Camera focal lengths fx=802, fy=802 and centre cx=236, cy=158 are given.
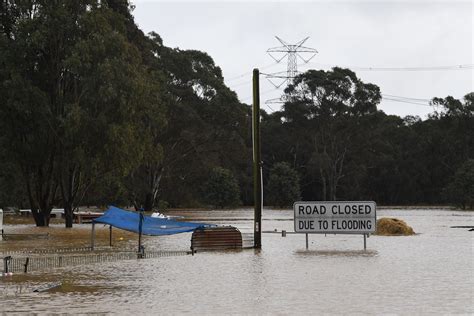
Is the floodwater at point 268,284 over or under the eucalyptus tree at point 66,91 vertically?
under

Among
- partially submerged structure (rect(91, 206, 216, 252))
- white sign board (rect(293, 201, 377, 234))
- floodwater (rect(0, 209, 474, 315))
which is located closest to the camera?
floodwater (rect(0, 209, 474, 315))

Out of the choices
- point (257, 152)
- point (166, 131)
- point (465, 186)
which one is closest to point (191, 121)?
point (166, 131)

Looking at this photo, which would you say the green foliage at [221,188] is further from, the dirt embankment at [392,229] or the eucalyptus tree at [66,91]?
the dirt embankment at [392,229]

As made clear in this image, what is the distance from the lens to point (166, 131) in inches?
3565

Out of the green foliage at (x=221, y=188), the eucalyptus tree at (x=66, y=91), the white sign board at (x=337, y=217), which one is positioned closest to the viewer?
the white sign board at (x=337, y=217)

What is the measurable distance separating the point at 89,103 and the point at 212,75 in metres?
47.7

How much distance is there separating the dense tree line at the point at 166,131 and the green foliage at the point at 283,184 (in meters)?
0.20

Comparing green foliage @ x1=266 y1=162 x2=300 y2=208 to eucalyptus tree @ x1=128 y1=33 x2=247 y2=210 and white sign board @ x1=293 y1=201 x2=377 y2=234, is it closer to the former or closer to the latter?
eucalyptus tree @ x1=128 y1=33 x2=247 y2=210

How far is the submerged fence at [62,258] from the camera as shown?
854 inches

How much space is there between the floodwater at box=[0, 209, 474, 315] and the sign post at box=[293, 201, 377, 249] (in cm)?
103

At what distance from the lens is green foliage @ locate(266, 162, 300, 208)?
115 metres

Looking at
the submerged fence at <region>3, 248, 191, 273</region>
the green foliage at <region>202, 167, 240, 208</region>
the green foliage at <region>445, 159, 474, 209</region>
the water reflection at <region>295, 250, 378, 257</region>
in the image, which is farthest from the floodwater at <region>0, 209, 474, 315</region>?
the green foliage at <region>202, 167, 240, 208</region>

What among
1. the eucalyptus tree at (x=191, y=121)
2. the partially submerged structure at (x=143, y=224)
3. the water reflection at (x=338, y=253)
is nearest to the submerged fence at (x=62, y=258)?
the partially submerged structure at (x=143, y=224)

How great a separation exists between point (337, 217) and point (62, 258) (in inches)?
405
